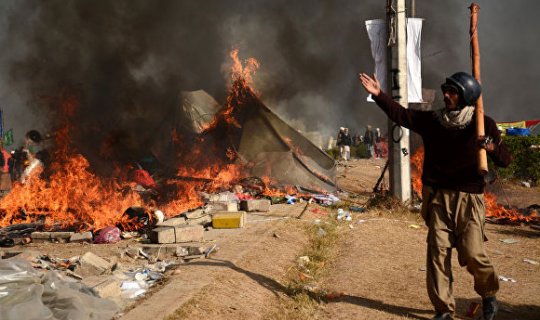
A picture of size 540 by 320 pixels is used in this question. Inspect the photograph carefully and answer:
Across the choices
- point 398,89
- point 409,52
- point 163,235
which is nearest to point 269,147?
point 398,89

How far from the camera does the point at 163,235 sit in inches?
259

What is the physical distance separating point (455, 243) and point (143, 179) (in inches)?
349

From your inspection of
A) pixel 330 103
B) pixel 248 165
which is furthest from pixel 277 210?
pixel 330 103

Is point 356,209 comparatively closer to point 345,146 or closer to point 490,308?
point 490,308

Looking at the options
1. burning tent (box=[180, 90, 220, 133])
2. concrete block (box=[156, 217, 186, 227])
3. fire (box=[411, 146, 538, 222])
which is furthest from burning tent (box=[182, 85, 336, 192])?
concrete block (box=[156, 217, 186, 227])

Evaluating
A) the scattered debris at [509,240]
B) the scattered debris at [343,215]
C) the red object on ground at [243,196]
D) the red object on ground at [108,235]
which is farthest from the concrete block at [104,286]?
the red object on ground at [243,196]

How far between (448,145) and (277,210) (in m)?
6.14

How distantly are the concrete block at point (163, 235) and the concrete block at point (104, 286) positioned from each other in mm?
1869

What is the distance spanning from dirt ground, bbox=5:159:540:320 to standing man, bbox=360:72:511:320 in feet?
1.45

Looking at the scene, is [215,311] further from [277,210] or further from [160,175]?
[160,175]

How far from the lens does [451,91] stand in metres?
3.85

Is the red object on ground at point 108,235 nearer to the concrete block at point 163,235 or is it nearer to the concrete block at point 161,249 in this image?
the concrete block at point 163,235

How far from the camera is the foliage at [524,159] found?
13.9m

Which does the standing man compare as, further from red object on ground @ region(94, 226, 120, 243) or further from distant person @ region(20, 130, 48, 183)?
distant person @ region(20, 130, 48, 183)
